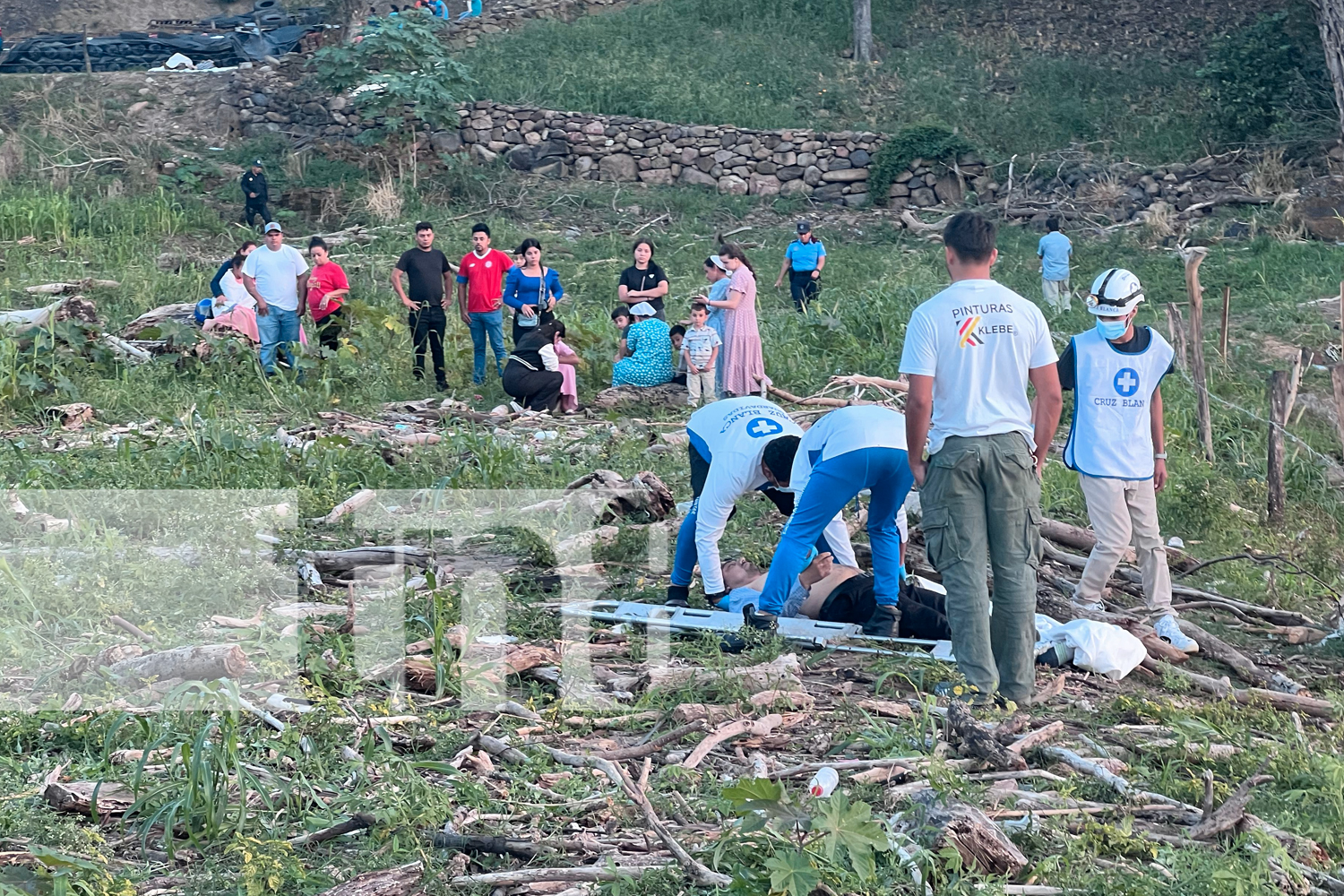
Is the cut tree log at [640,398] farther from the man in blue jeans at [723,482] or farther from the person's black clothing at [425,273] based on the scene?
the man in blue jeans at [723,482]

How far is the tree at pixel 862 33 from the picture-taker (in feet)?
73.6

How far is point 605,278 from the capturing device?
14914mm

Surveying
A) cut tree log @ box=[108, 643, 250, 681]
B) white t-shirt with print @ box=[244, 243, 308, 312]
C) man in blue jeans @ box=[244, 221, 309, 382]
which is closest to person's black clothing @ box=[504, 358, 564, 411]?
man in blue jeans @ box=[244, 221, 309, 382]

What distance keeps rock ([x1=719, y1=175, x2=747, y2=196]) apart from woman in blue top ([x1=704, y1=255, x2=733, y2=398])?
10059mm

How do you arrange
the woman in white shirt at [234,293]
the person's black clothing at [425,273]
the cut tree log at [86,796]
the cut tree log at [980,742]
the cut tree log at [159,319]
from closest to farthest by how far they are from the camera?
the cut tree log at [86,796] → the cut tree log at [980,742] → the person's black clothing at [425,273] → the woman in white shirt at [234,293] → the cut tree log at [159,319]

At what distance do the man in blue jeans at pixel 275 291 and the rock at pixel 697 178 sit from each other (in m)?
10.2

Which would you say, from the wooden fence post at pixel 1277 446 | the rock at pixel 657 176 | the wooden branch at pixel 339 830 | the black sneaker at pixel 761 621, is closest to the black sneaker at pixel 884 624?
the black sneaker at pixel 761 621

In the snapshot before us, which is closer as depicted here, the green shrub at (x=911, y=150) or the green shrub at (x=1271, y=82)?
the green shrub at (x=1271, y=82)

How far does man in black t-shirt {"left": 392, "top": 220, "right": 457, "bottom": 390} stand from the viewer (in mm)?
10375

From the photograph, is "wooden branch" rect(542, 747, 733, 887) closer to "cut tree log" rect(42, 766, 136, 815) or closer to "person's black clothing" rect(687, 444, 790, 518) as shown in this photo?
"cut tree log" rect(42, 766, 136, 815)

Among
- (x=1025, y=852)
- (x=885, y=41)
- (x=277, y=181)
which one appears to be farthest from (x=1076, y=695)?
(x=885, y=41)

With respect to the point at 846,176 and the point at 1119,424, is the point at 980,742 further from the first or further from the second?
the point at 846,176

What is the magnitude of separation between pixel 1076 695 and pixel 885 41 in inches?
798

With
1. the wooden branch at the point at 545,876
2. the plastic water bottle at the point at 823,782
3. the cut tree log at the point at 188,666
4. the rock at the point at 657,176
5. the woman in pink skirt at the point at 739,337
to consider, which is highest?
the rock at the point at 657,176
